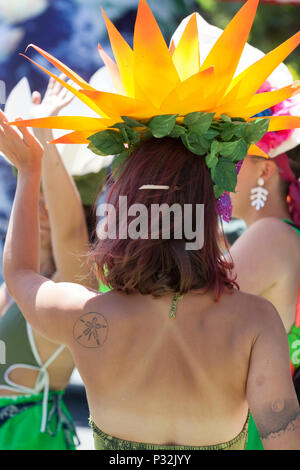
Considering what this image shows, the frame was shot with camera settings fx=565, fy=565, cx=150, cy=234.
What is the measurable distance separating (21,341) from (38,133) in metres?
0.73

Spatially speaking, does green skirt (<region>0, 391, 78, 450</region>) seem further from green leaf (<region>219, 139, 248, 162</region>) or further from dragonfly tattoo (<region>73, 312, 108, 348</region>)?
green leaf (<region>219, 139, 248, 162</region>)

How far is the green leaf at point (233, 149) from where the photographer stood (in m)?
1.18

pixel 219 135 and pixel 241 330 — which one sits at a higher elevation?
pixel 219 135

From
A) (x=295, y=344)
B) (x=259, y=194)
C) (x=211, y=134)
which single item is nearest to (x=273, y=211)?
(x=259, y=194)

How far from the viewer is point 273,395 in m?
1.05

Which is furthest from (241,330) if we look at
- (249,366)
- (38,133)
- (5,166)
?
(5,166)

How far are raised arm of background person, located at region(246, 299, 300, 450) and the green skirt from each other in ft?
3.40

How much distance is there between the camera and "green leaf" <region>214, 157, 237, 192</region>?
116 cm

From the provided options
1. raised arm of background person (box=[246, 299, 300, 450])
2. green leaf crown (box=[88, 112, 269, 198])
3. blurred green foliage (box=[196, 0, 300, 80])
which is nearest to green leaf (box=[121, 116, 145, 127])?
green leaf crown (box=[88, 112, 269, 198])

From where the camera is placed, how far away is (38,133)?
1.73m

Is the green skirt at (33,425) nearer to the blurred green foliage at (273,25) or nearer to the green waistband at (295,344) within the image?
the green waistband at (295,344)

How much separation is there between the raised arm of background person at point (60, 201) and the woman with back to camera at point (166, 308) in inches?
22.4

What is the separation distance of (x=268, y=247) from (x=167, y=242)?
70cm
